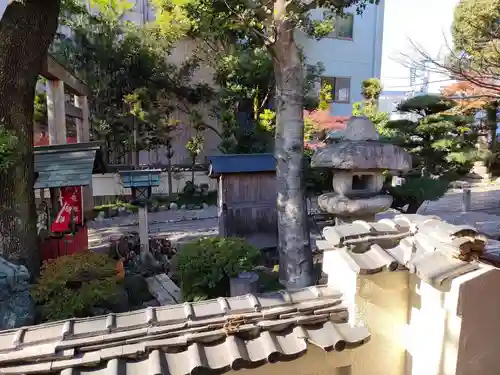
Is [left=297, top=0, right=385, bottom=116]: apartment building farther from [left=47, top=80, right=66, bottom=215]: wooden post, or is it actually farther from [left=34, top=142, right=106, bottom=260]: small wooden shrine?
[left=34, top=142, right=106, bottom=260]: small wooden shrine

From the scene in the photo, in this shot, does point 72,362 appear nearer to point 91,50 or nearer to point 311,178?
point 311,178

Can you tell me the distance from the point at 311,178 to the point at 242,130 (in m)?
8.33

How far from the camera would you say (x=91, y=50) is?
16016 mm

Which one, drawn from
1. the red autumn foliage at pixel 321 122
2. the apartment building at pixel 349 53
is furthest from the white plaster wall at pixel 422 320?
the apartment building at pixel 349 53

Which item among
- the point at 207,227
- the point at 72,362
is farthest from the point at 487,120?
the point at 72,362

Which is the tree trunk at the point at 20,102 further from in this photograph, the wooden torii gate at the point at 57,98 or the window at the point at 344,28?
the window at the point at 344,28

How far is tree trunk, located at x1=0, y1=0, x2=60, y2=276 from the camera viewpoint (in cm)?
588

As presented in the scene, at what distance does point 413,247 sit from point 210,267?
4426mm

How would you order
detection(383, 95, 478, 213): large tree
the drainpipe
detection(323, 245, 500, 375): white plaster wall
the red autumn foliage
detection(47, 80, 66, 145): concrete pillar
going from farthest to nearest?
the drainpipe < the red autumn foliage < detection(383, 95, 478, 213): large tree < detection(47, 80, 66, 145): concrete pillar < detection(323, 245, 500, 375): white plaster wall

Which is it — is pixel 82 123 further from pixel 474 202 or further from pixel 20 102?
pixel 474 202

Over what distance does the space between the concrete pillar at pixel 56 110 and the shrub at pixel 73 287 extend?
390cm

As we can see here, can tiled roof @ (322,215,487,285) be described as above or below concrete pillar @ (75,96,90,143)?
below

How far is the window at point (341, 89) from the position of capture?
2053 cm

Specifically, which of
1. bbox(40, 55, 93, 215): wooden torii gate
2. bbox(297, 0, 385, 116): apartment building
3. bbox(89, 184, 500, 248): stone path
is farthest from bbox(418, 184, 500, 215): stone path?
bbox(40, 55, 93, 215): wooden torii gate
